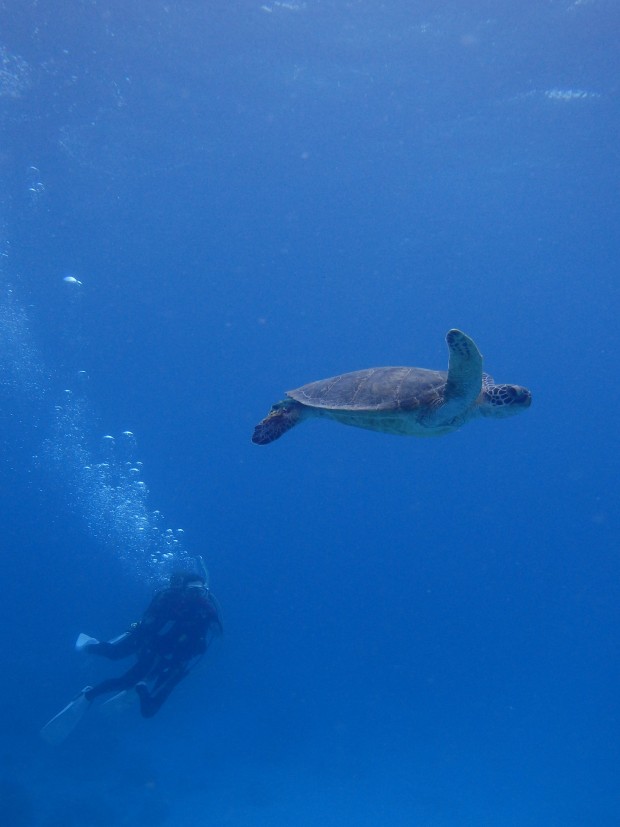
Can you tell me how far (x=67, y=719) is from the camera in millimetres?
12414

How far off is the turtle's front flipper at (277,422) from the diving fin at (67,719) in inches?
369

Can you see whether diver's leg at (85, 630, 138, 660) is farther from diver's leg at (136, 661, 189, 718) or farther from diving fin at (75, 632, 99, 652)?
diver's leg at (136, 661, 189, 718)

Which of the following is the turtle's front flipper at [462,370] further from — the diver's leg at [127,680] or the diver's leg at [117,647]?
the diver's leg at [117,647]

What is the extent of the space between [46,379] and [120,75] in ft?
111

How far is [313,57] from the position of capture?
802 inches

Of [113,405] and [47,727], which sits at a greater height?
[113,405]

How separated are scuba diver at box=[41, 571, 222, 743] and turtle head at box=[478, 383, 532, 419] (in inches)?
338

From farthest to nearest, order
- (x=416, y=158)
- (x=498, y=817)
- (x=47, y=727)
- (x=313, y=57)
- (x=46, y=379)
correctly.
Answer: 1. (x=46, y=379)
2. (x=498, y=817)
3. (x=416, y=158)
4. (x=313, y=57)
5. (x=47, y=727)

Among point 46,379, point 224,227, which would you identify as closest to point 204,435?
point 46,379

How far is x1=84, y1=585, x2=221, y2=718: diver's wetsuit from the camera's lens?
38.8 ft

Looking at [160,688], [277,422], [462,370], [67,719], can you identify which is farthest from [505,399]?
[67,719]

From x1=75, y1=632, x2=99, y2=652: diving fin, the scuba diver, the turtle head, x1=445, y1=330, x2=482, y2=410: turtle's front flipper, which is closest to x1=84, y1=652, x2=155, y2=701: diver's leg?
the scuba diver

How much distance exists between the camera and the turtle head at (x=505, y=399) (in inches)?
208

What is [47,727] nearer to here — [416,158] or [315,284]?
[416,158]
